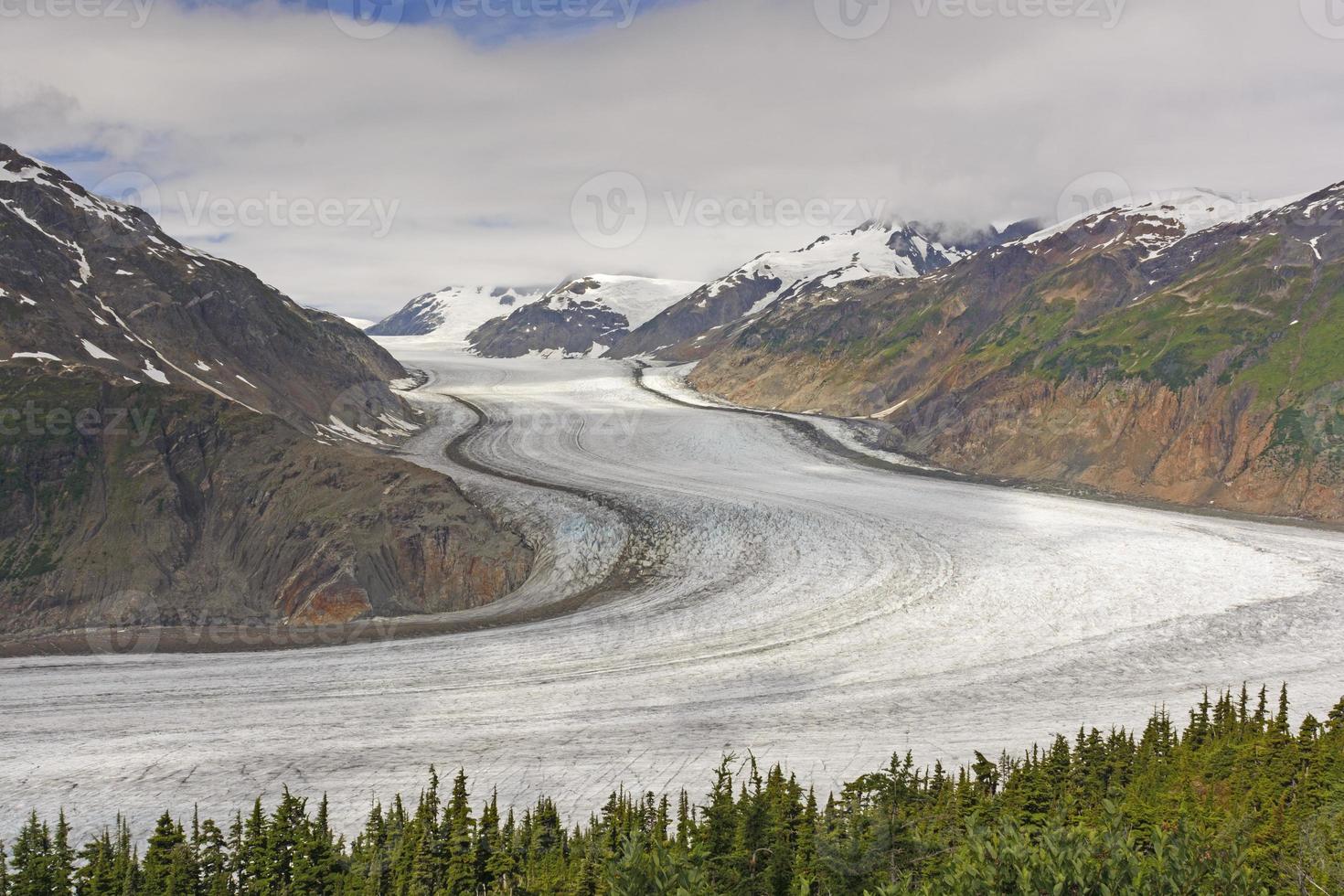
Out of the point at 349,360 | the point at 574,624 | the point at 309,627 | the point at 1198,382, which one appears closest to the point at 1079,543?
the point at 1198,382

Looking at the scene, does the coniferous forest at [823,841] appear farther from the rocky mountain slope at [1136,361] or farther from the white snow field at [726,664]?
the rocky mountain slope at [1136,361]

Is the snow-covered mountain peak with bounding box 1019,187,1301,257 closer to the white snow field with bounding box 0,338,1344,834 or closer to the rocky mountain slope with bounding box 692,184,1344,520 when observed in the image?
the rocky mountain slope with bounding box 692,184,1344,520

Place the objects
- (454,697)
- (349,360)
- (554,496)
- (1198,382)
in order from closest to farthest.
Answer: (454,697) < (554,496) < (1198,382) < (349,360)

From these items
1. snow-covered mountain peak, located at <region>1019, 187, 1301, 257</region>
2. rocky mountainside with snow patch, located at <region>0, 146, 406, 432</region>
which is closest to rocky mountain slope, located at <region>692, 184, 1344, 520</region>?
snow-covered mountain peak, located at <region>1019, 187, 1301, 257</region>

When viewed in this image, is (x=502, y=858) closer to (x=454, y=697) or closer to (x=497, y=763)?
(x=497, y=763)

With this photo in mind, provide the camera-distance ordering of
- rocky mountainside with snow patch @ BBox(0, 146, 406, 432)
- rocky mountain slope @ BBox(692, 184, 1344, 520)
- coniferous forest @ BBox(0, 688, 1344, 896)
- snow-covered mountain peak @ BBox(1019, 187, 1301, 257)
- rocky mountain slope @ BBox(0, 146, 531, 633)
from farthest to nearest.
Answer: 1. snow-covered mountain peak @ BBox(1019, 187, 1301, 257)
2. rocky mountain slope @ BBox(692, 184, 1344, 520)
3. rocky mountainside with snow patch @ BBox(0, 146, 406, 432)
4. rocky mountain slope @ BBox(0, 146, 531, 633)
5. coniferous forest @ BBox(0, 688, 1344, 896)

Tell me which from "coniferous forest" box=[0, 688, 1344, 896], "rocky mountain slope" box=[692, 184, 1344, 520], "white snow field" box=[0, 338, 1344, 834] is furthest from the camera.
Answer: "rocky mountain slope" box=[692, 184, 1344, 520]

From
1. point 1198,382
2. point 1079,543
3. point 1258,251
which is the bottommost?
point 1079,543

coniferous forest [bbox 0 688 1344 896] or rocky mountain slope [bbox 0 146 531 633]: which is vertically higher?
rocky mountain slope [bbox 0 146 531 633]
